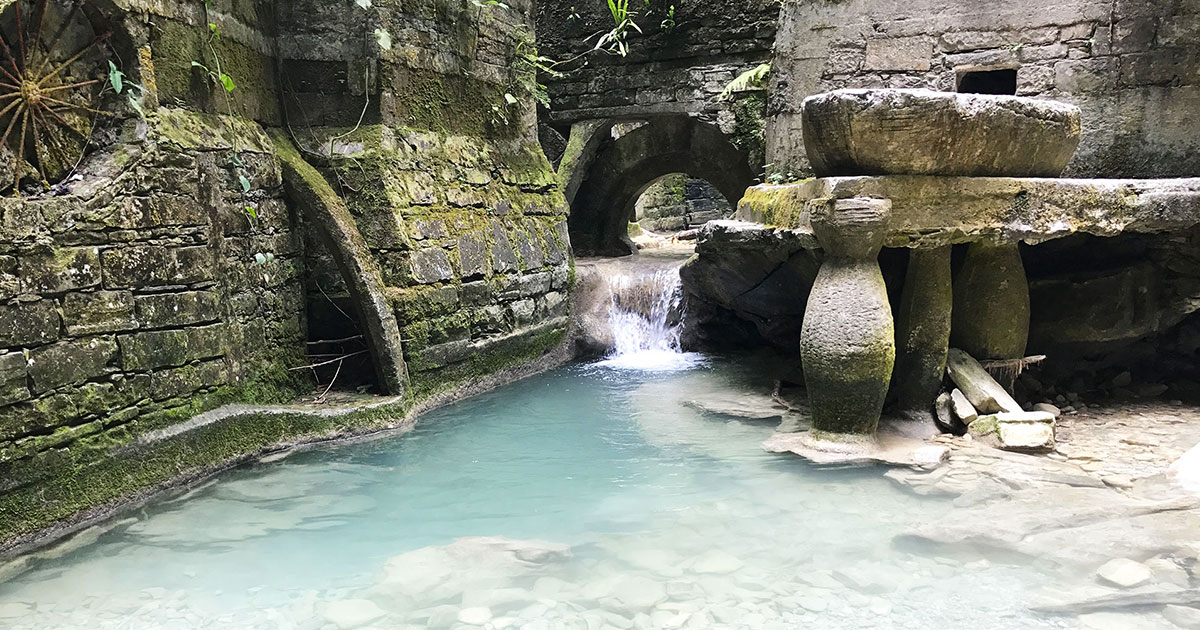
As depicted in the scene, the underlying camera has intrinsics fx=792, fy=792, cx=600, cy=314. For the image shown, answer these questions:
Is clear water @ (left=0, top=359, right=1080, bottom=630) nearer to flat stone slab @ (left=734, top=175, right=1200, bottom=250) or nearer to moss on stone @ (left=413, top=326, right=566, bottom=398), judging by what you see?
moss on stone @ (left=413, top=326, right=566, bottom=398)

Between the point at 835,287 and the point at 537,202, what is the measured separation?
336 cm

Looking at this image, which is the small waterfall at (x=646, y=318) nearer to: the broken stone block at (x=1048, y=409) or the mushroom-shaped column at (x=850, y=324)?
the broken stone block at (x=1048, y=409)

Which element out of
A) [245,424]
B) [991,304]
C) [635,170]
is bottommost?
[245,424]

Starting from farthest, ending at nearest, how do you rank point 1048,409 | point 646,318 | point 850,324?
point 646,318 < point 1048,409 < point 850,324

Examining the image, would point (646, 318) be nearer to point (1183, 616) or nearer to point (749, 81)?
point (749, 81)

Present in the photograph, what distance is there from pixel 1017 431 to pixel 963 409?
27cm

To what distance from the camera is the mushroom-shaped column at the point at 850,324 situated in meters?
3.75

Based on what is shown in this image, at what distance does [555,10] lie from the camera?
31.7 ft

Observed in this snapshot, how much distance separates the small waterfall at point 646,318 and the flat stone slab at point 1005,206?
10.7ft

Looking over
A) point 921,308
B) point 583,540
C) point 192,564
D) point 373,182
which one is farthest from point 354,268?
point 921,308

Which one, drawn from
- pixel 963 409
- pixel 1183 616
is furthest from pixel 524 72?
pixel 1183 616

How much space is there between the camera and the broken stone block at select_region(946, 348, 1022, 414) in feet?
13.9

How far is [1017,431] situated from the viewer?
4070 mm

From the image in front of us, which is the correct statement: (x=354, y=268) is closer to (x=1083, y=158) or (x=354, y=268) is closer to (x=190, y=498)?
(x=190, y=498)
